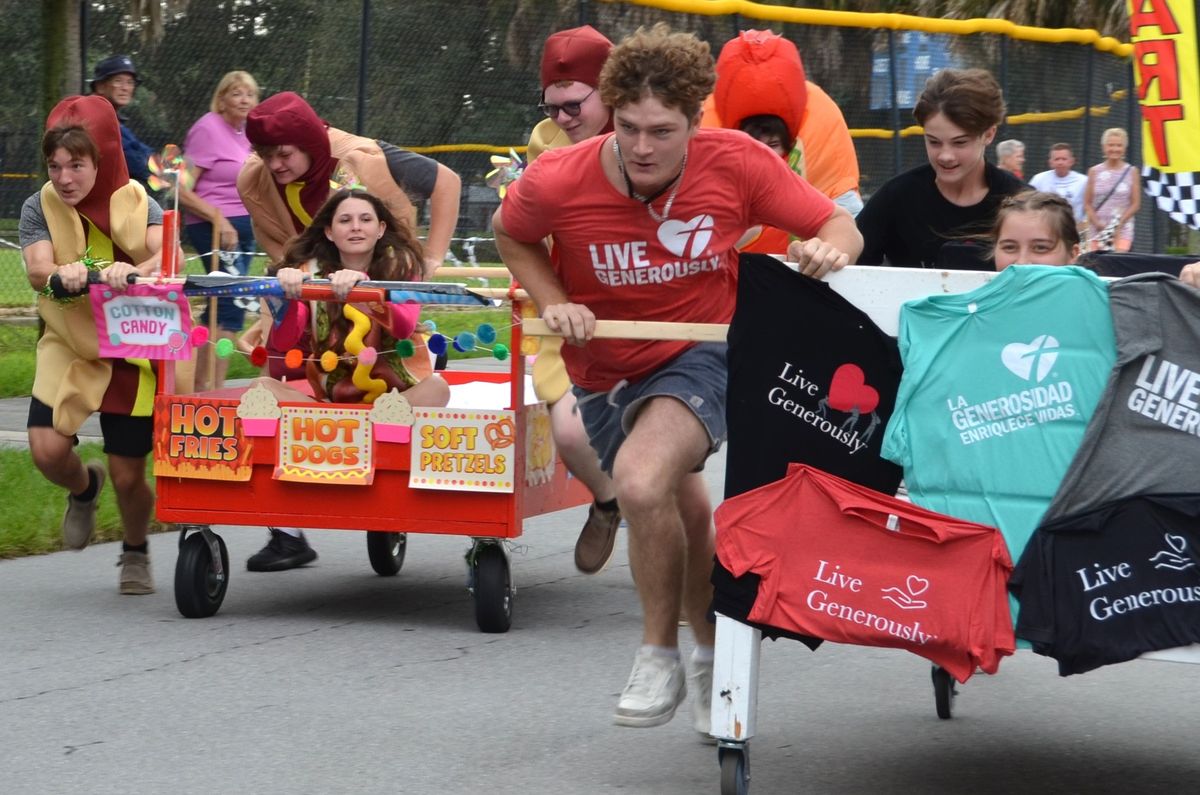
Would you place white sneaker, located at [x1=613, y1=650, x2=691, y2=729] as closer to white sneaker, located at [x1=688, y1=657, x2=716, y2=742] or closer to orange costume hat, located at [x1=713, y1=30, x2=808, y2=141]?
white sneaker, located at [x1=688, y1=657, x2=716, y2=742]

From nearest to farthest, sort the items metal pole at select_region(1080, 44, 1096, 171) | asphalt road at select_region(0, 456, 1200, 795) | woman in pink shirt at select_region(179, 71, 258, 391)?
asphalt road at select_region(0, 456, 1200, 795)
woman in pink shirt at select_region(179, 71, 258, 391)
metal pole at select_region(1080, 44, 1096, 171)

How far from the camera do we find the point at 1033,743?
500cm

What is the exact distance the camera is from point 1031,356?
12.9 ft

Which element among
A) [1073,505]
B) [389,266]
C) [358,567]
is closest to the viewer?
[1073,505]

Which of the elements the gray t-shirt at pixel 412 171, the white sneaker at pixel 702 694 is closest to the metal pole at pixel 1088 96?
the gray t-shirt at pixel 412 171

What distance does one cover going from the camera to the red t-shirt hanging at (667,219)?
4.68 meters

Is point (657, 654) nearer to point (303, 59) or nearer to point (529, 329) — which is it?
point (529, 329)

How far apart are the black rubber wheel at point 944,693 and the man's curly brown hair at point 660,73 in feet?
5.76

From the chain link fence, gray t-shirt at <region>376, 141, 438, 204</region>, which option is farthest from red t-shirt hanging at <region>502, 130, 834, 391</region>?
the chain link fence

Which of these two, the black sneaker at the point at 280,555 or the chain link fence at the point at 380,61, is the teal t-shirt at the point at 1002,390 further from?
the chain link fence at the point at 380,61

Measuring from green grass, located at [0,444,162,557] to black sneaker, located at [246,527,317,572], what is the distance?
881 mm

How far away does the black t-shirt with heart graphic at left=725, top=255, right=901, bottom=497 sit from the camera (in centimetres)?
408

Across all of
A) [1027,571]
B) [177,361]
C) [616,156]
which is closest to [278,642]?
[177,361]

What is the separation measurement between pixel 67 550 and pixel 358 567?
128 centimetres
